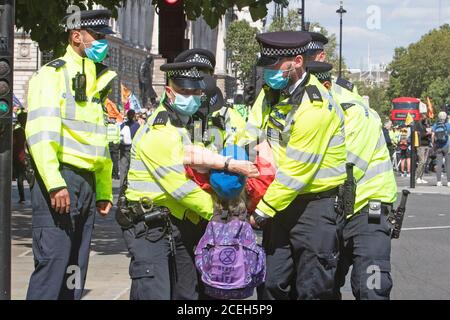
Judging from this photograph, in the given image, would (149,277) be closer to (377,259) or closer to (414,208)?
(377,259)

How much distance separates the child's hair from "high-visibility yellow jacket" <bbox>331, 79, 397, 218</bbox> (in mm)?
1148

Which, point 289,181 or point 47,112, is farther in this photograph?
point 47,112

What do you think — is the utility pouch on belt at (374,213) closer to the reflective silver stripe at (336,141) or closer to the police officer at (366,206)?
the police officer at (366,206)

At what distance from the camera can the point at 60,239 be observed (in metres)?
7.39

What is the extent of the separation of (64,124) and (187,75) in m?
0.82

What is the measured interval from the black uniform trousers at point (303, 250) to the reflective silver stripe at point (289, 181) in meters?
0.25

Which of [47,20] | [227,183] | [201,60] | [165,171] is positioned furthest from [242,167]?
[47,20]

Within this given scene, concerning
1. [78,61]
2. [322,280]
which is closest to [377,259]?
[322,280]

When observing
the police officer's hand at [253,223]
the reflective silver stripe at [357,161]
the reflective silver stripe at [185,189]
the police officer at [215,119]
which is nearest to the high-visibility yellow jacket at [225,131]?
the police officer at [215,119]

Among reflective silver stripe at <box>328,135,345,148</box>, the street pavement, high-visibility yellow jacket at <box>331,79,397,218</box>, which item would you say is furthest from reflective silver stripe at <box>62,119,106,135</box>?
the street pavement

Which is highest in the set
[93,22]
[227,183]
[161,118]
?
[93,22]

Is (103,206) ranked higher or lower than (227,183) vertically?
lower

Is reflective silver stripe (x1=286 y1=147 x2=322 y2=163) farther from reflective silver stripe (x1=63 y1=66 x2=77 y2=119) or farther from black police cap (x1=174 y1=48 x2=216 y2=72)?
reflective silver stripe (x1=63 y1=66 x2=77 y2=119)

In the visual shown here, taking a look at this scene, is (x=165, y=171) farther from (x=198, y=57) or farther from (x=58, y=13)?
(x=58, y=13)
